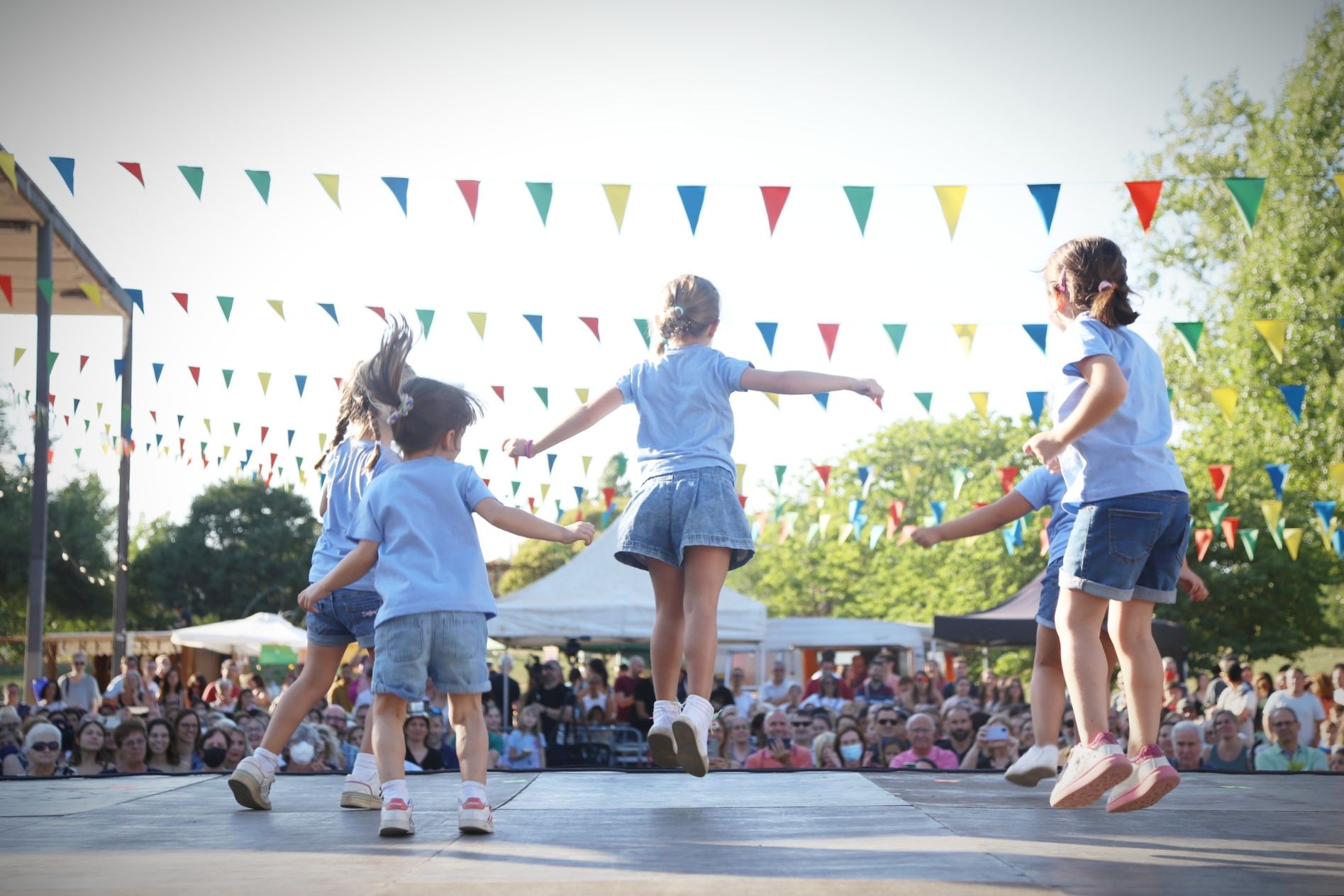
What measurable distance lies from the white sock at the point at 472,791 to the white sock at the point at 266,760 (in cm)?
97

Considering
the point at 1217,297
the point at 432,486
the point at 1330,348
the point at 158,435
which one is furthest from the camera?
the point at 1217,297

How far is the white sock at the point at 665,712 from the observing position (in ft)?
13.5

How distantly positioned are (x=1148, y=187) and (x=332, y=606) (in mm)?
5958

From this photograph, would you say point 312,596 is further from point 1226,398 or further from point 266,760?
point 1226,398

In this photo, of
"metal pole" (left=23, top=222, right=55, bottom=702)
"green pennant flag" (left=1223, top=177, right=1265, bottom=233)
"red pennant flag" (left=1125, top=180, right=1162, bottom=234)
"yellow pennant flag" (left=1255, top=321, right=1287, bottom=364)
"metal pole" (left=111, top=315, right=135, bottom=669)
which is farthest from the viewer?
"metal pole" (left=111, top=315, right=135, bottom=669)

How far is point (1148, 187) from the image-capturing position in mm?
8141

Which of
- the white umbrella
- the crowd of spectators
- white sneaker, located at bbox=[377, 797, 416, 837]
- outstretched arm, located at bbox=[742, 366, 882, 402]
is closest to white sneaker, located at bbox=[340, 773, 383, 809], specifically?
white sneaker, located at bbox=[377, 797, 416, 837]

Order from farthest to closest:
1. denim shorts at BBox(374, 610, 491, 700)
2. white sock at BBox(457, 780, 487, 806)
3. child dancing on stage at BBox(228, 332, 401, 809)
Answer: child dancing on stage at BBox(228, 332, 401, 809), denim shorts at BBox(374, 610, 491, 700), white sock at BBox(457, 780, 487, 806)

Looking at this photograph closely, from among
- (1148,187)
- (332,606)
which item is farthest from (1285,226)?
(332,606)

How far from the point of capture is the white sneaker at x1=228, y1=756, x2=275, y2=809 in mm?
3958

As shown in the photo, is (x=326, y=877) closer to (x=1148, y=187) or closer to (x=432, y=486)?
(x=432, y=486)

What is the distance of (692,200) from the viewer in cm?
877

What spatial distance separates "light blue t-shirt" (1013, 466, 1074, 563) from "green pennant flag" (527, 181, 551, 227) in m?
4.75

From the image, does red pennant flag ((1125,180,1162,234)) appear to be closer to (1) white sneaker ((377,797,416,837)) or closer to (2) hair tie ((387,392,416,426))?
(2) hair tie ((387,392,416,426))
